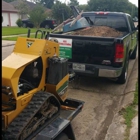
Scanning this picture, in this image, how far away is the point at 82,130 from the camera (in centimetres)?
390

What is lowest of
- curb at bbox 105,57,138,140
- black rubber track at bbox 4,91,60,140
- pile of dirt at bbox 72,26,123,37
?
curb at bbox 105,57,138,140

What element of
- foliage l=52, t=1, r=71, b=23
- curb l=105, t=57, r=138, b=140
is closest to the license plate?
curb l=105, t=57, r=138, b=140

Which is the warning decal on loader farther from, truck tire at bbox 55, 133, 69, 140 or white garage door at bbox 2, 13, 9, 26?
white garage door at bbox 2, 13, 9, 26

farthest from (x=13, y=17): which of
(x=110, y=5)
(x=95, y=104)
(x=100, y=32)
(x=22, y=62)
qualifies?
(x=22, y=62)

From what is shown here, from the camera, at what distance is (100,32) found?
20.6 ft

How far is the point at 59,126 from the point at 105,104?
226 cm

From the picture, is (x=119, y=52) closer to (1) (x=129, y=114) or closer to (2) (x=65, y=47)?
(2) (x=65, y=47)

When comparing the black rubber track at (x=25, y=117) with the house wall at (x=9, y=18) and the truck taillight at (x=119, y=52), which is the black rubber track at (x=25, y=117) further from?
the house wall at (x=9, y=18)

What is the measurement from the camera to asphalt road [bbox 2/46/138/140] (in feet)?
12.7

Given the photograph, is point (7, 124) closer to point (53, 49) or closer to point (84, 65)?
point (53, 49)

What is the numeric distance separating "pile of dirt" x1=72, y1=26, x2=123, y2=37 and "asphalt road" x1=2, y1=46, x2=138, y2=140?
1281mm

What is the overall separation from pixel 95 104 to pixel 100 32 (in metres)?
2.26

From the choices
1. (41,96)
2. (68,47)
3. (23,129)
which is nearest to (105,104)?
(68,47)

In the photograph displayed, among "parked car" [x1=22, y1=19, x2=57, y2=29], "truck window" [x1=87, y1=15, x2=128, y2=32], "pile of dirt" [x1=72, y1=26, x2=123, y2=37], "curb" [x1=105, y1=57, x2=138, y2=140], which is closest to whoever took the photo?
"curb" [x1=105, y1=57, x2=138, y2=140]
